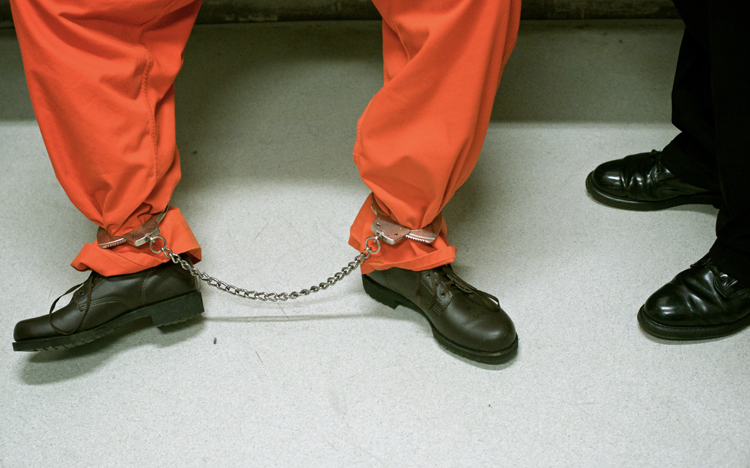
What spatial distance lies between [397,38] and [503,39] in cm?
15

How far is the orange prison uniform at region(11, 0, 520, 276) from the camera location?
73cm

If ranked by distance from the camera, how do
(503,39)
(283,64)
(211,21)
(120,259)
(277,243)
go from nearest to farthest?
(503,39)
(120,259)
(277,243)
(283,64)
(211,21)

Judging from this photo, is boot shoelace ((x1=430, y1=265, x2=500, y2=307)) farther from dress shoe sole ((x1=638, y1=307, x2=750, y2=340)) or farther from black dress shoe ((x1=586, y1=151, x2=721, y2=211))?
black dress shoe ((x1=586, y1=151, x2=721, y2=211))

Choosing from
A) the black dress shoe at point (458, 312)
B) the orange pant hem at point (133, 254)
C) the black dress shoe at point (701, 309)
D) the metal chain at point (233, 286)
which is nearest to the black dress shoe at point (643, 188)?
the black dress shoe at point (701, 309)

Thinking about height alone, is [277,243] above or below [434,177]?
below

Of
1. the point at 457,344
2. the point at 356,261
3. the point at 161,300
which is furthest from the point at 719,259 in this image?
the point at 161,300

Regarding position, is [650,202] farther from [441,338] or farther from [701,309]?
[441,338]

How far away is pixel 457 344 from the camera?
89cm

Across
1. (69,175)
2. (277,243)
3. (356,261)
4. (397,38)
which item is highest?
(397,38)

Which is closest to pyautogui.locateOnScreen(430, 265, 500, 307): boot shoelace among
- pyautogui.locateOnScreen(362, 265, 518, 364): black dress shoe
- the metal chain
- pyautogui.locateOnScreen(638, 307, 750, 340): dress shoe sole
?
pyautogui.locateOnScreen(362, 265, 518, 364): black dress shoe

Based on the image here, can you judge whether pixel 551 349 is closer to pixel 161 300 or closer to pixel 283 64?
pixel 161 300

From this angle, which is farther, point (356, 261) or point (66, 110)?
point (356, 261)

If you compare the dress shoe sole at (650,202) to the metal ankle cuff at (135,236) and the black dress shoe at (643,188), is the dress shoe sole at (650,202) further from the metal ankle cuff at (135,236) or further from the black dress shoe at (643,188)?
the metal ankle cuff at (135,236)

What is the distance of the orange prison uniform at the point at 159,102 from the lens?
73 centimetres
